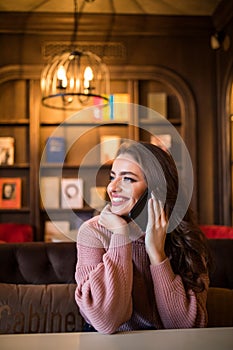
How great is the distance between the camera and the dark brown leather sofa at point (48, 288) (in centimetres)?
157

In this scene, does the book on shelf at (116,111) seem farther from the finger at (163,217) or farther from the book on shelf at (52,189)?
the finger at (163,217)

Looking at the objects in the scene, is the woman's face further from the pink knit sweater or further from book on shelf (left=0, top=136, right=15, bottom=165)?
book on shelf (left=0, top=136, right=15, bottom=165)

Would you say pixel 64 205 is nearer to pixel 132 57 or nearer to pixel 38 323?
pixel 132 57

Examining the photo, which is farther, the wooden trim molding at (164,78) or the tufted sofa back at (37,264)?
the wooden trim molding at (164,78)

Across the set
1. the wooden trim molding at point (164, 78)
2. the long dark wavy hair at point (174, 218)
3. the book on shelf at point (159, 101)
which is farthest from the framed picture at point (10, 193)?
the long dark wavy hair at point (174, 218)

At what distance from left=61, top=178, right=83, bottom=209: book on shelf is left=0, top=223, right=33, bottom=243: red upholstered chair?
39 cm

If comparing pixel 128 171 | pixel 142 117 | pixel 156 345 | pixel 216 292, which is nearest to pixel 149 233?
pixel 128 171

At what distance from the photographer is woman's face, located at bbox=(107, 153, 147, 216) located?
3.97 feet

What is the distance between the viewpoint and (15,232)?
14.1 ft

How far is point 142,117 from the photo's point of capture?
4578 mm

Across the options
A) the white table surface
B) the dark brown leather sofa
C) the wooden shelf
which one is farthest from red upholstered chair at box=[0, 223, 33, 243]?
the white table surface

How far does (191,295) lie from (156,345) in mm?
375

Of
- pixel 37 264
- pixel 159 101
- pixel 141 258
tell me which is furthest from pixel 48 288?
pixel 159 101

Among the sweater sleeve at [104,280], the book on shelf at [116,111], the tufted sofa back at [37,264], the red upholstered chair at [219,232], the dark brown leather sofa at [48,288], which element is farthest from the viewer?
the book on shelf at [116,111]
